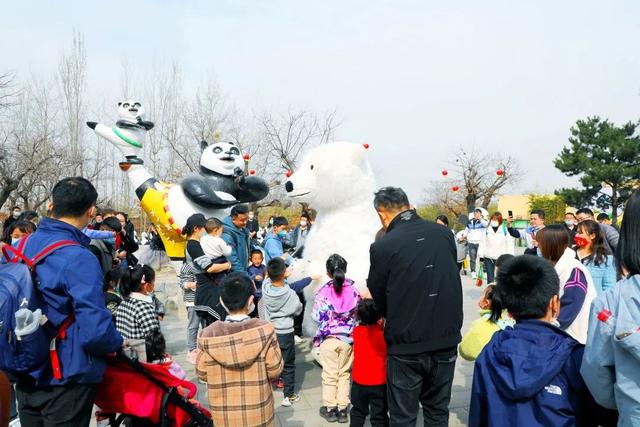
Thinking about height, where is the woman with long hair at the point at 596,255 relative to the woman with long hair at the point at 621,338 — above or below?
below

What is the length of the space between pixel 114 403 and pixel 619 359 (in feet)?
7.20

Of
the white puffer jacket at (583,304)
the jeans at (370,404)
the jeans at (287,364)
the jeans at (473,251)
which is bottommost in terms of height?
the jeans at (473,251)

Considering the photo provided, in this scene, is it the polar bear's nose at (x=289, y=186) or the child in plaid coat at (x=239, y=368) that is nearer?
the child in plaid coat at (x=239, y=368)

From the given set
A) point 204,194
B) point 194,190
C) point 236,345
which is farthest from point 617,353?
point 194,190

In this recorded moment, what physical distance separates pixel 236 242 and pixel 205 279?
596mm

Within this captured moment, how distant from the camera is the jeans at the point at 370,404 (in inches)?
120

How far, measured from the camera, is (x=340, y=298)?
371 cm

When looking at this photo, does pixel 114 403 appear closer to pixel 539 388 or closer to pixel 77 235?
pixel 77 235

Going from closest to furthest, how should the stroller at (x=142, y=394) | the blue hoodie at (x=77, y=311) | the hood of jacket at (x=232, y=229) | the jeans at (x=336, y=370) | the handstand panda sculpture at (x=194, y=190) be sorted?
1. the blue hoodie at (x=77, y=311)
2. the stroller at (x=142, y=394)
3. the jeans at (x=336, y=370)
4. the hood of jacket at (x=232, y=229)
5. the handstand panda sculpture at (x=194, y=190)

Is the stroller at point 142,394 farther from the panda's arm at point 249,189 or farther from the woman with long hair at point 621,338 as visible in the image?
the panda's arm at point 249,189

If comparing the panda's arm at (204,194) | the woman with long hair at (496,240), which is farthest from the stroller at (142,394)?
the woman with long hair at (496,240)

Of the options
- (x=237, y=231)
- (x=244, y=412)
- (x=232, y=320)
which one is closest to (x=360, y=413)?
(x=244, y=412)

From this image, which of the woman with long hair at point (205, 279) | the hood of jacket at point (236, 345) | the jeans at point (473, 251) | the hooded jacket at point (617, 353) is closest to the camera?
the hooded jacket at point (617, 353)

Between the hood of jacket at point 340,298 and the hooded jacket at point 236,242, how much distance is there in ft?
4.23
